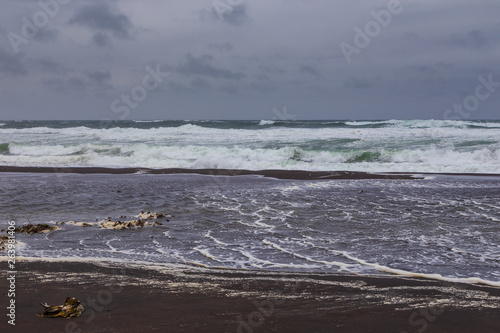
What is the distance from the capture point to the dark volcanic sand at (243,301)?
13.7 ft

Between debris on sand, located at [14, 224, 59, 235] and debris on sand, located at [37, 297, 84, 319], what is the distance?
4.34 meters

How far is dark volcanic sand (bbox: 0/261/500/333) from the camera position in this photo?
4168mm

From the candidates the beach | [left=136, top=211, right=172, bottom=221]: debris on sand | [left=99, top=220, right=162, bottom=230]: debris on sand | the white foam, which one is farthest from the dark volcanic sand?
[left=136, top=211, right=172, bottom=221]: debris on sand

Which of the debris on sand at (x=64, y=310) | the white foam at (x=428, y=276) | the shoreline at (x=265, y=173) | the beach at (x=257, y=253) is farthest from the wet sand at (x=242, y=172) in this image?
the debris on sand at (x=64, y=310)

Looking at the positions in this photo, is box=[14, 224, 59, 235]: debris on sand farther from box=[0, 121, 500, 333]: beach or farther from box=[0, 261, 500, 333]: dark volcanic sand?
box=[0, 261, 500, 333]: dark volcanic sand

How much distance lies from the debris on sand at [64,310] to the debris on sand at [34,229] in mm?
4337

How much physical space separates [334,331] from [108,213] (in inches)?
291

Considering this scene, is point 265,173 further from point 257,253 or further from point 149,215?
point 257,253

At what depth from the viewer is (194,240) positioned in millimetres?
7785

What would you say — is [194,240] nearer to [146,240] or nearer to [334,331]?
[146,240]

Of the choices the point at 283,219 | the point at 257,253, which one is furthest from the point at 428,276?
the point at 283,219

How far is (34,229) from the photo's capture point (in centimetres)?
845

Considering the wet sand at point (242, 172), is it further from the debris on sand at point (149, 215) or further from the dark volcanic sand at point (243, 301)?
the dark volcanic sand at point (243, 301)

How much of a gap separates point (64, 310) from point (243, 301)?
1.71 meters
